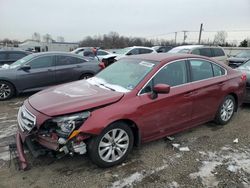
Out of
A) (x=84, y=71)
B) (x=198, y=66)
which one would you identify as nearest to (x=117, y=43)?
(x=84, y=71)

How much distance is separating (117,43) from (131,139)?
197 ft

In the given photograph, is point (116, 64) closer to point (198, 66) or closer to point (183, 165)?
point (198, 66)

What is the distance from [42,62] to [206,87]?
17.9ft

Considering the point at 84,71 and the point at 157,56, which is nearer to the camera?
the point at 157,56

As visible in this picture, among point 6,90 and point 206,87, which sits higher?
point 206,87

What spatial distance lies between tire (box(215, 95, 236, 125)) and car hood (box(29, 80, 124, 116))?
2.56 meters

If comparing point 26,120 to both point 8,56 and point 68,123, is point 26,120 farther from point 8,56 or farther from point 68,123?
point 8,56

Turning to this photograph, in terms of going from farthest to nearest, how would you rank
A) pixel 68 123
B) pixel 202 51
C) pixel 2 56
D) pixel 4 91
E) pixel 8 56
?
pixel 202 51 → pixel 8 56 → pixel 2 56 → pixel 4 91 → pixel 68 123

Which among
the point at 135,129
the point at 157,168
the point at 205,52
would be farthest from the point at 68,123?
the point at 205,52

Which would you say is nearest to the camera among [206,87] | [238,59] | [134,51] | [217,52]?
[206,87]

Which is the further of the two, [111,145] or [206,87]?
[206,87]

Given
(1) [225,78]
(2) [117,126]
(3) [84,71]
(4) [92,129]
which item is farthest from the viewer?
(3) [84,71]

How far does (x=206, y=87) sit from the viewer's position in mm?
4586

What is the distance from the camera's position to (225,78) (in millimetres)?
5070
